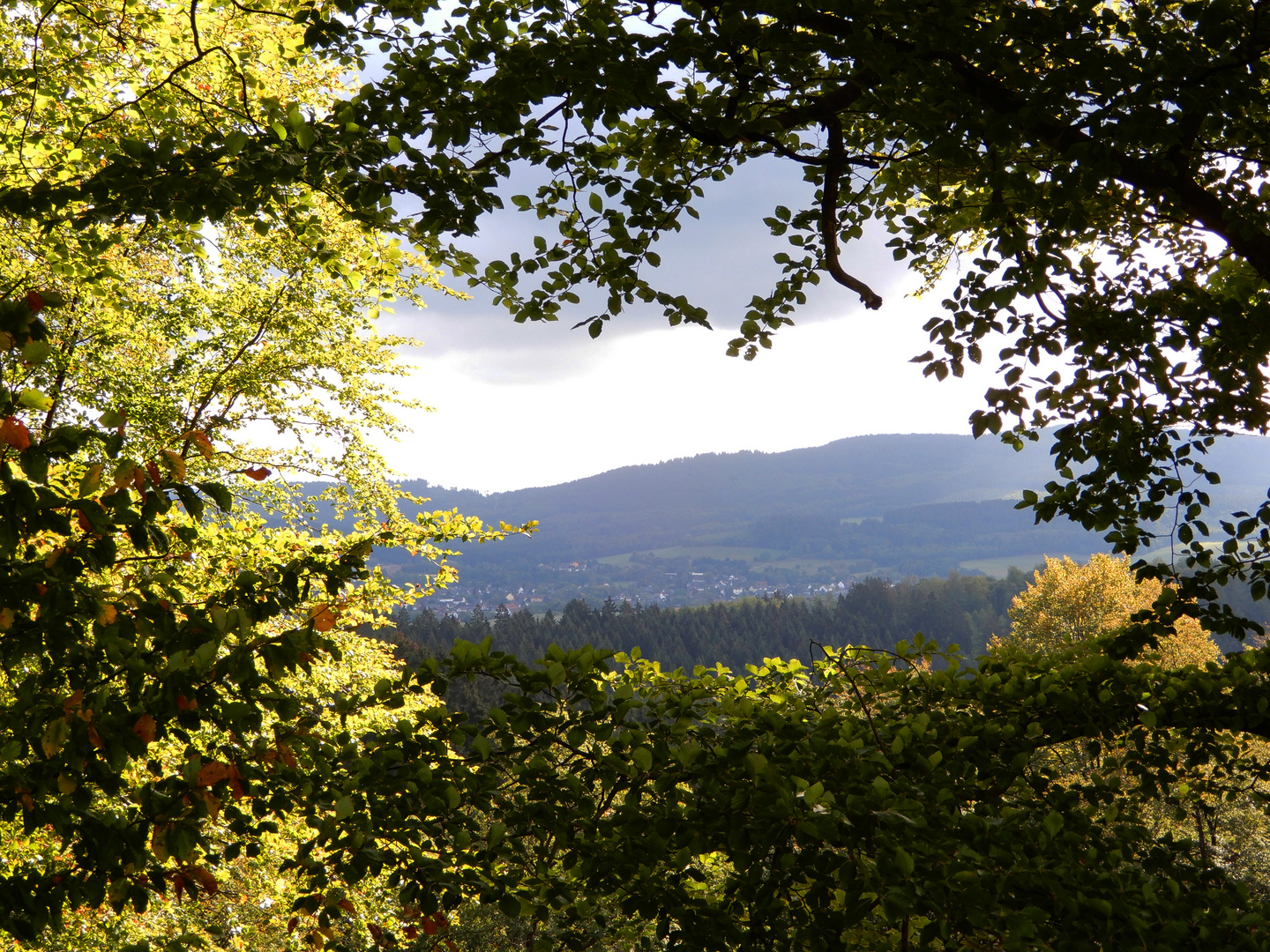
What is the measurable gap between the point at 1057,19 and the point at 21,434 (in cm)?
412

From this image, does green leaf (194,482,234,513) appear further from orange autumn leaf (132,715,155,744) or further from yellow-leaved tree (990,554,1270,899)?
yellow-leaved tree (990,554,1270,899)

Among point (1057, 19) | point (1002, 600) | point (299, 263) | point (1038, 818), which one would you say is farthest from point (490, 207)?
point (1002, 600)

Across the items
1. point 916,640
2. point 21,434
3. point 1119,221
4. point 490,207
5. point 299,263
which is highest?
point 299,263

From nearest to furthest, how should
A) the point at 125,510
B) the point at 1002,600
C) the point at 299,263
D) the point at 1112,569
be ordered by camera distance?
A: the point at 125,510 < the point at 299,263 < the point at 1112,569 < the point at 1002,600

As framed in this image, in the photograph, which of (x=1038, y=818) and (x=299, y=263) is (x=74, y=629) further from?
(x=299, y=263)

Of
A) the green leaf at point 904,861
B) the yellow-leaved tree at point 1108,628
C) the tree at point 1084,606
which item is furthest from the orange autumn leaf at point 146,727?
the tree at point 1084,606

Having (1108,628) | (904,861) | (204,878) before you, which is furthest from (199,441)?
(1108,628)

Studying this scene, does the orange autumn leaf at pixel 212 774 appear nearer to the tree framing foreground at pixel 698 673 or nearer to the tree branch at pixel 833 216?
the tree framing foreground at pixel 698 673

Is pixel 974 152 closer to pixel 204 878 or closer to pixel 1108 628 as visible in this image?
pixel 204 878

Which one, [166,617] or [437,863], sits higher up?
[166,617]

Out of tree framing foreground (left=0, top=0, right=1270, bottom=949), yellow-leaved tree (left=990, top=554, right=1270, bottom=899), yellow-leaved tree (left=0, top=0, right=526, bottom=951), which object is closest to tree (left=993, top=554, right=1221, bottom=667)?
yellow-leaved tree (left=990, top=554, right=1270, bottom=899)

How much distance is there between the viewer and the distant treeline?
75062mm

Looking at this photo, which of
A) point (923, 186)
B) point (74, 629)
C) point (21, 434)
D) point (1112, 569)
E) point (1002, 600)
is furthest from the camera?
point (1002, 600)

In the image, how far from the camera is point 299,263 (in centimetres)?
1034
